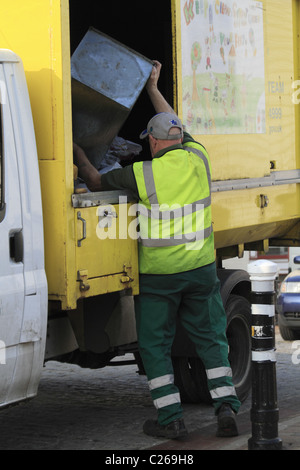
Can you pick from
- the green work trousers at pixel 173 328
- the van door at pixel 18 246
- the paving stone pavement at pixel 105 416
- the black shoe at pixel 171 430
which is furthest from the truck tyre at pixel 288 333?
the van door at pixel 18 246

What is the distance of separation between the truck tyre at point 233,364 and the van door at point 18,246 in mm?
2044

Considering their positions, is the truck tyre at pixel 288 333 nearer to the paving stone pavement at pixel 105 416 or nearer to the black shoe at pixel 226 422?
the paving stone pavement at pixel 105 416

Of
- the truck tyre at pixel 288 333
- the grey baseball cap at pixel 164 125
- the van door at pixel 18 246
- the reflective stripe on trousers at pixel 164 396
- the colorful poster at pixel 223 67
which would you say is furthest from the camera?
the truck tyre at pixel 288 333

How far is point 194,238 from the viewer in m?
6.28

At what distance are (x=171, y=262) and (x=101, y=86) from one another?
45.5 inches

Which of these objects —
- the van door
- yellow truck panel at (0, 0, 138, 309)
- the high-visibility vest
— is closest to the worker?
the high-visibility vest

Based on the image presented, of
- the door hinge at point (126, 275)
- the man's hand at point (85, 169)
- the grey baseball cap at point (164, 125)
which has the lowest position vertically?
the door hinge at point (126, 275)

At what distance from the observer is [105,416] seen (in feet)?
23.7

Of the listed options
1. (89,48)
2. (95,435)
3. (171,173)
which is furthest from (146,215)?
(95,435)

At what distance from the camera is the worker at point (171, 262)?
20.3 feet

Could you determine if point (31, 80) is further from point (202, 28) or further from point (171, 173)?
point (202, 28)

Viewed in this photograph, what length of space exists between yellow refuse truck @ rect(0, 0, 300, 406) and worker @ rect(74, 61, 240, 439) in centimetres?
13

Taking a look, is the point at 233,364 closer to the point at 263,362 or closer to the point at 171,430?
the point at 171,430
